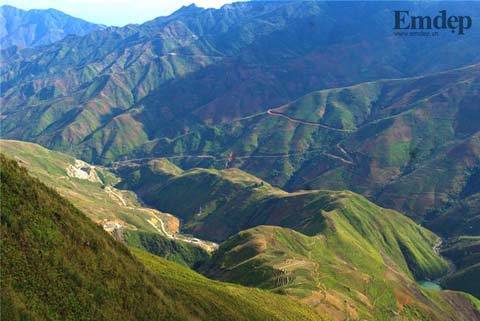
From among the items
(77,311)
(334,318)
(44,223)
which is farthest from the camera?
(334,318)

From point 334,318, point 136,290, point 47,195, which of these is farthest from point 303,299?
point 47,195

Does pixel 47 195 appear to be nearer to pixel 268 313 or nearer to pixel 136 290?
→ pixel 136 290

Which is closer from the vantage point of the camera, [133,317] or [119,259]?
[133,317]

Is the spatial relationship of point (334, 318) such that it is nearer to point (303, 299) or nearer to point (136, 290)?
point (303, 299)

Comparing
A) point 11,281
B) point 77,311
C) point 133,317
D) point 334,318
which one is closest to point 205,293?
point 133,317

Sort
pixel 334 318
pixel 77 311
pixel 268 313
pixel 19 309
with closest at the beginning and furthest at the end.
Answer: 1. pixel 19 309
2. pixel 77 311
3. pixel 268 313
4. pixel 334 318

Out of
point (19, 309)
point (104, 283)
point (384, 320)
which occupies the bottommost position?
point (384, 320)

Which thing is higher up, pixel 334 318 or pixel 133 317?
pixel 133 317
